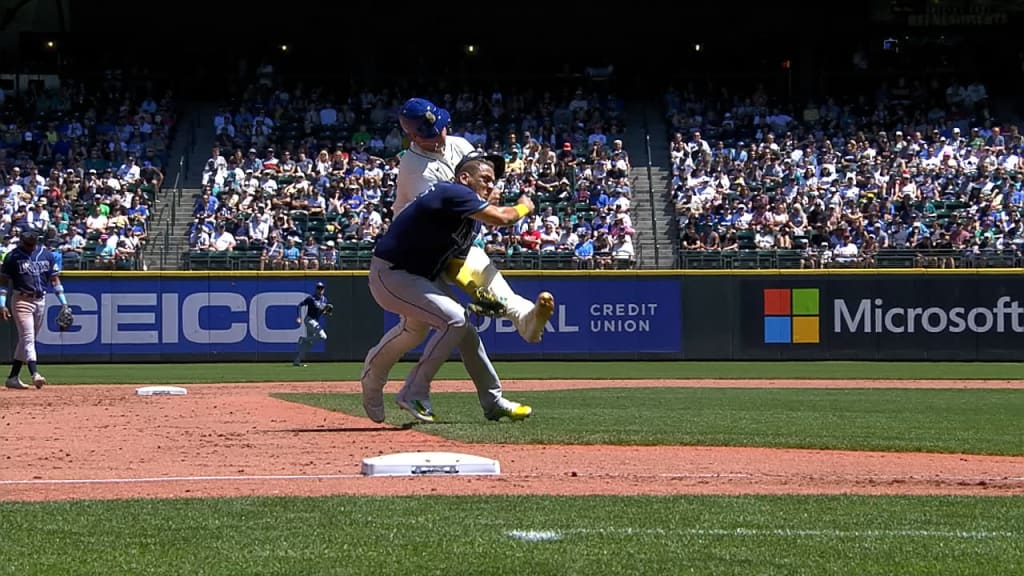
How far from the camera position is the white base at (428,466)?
26.2ft

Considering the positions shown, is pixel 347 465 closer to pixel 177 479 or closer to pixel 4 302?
pixel 177 479

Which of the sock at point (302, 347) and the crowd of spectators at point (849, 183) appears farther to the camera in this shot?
the crowd of spectators at point (849, 183)

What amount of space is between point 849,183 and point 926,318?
3823mm

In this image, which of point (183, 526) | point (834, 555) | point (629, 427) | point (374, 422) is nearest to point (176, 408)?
point (374, 422)

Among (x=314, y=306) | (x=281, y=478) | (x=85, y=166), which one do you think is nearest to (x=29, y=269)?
(x=314, y=306)

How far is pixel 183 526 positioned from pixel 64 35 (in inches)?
1321

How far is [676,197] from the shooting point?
3047cm

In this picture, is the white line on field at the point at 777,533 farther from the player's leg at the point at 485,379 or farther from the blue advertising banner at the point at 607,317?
the blue advertising banner at the point at 607,317

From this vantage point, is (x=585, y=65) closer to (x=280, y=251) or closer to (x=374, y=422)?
(x=280, y=251)

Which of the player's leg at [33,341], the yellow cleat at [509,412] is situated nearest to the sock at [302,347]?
the player's leg at [33,341]

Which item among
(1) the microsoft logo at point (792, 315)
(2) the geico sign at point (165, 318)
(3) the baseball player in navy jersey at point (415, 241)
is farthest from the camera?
(1) the microsoft logo at point (792, 315)

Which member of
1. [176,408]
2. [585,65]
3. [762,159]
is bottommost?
[176,408]

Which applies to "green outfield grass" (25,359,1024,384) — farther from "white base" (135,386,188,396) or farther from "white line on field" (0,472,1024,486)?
"white line on field" (0,472,1024,486)

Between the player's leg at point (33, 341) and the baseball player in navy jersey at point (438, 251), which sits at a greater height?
the baseball player in navy jersey at point (438, 251)
